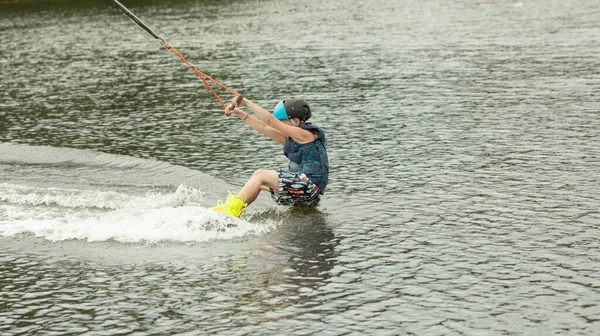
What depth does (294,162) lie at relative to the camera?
1427 cm

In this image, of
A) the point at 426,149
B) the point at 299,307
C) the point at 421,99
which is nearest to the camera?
the point at 299,307

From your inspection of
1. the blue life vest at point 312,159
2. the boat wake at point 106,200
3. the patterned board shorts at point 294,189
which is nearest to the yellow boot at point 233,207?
the boat wake at point 106,200

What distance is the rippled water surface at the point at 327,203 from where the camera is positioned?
32.6 ft

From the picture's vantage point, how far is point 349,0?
77.0m

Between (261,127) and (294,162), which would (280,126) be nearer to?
(261,127)

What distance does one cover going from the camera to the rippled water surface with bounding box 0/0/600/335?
9922mm

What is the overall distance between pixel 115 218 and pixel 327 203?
3.38 metres

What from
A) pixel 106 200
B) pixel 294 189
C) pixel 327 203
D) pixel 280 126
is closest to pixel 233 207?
pixel 294 189

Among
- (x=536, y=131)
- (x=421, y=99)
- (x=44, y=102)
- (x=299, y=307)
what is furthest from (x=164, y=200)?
(x=44, y=102)

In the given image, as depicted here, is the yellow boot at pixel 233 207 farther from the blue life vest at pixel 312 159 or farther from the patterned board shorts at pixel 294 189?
the blue life vest at pixel 312 159

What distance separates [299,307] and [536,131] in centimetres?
1121

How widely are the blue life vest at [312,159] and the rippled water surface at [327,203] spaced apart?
56 centimetres

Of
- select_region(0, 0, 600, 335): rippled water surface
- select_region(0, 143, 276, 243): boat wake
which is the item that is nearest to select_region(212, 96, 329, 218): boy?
select_region(0, 0, 600, 335): rippled water surface

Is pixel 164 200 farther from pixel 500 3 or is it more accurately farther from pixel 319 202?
pixel 500 3
